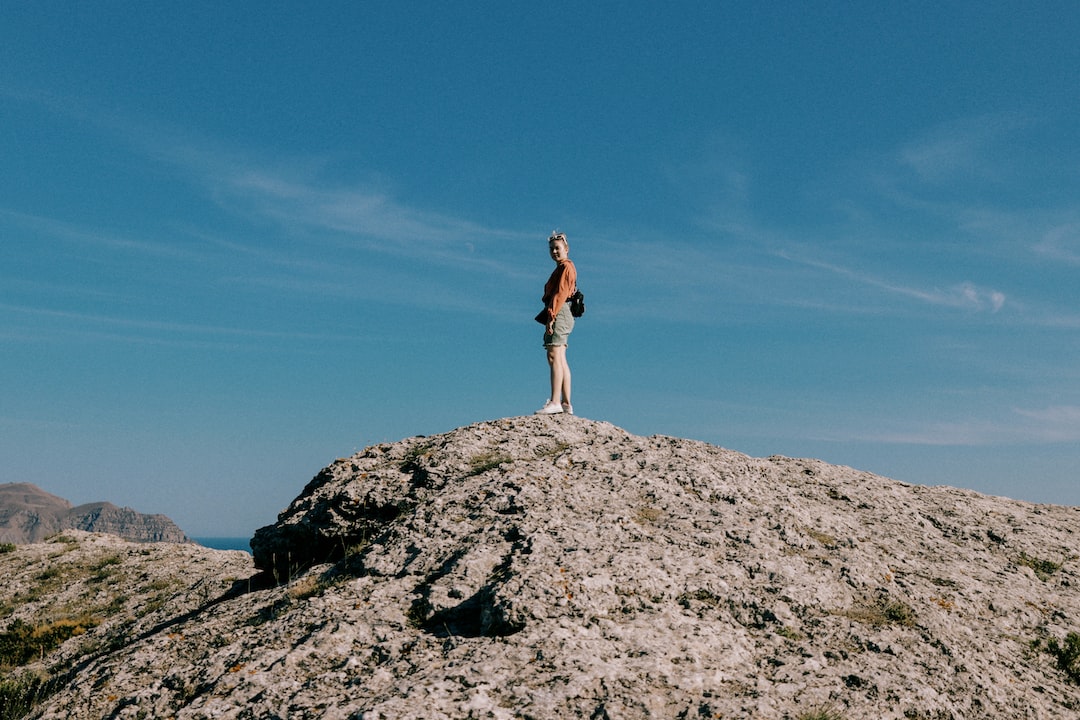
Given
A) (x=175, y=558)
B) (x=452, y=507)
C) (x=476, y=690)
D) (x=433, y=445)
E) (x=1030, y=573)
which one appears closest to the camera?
(x=476, y=690)

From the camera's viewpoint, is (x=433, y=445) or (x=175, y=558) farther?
(x=175, y=558)

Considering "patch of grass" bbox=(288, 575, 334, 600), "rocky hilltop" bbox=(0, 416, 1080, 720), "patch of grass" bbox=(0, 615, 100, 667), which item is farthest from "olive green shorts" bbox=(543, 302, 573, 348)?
"patch of grass" bbox=(0, 615, 100, 667)

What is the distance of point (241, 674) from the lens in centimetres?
776

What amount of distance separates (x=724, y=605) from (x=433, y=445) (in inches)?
246

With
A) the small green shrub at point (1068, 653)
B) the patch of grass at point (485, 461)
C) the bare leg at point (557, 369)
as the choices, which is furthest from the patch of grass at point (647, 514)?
the small green shrub at point (1068, 653)

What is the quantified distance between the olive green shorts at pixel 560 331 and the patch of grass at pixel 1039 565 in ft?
30.0

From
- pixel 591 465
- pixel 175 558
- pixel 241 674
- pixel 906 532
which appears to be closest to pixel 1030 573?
pixel 906 532

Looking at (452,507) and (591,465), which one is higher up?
(591,465)

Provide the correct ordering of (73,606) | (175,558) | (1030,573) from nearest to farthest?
(1030,573) → (73,606) → (175,558)

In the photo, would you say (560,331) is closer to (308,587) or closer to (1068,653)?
(308,587)

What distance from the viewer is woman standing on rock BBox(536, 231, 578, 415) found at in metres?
15.3

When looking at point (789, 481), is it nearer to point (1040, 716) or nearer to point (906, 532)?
point (906, 532)

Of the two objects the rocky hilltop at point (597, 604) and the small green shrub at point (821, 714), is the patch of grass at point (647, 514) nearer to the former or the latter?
the rocky hilltop at point (597, 604)

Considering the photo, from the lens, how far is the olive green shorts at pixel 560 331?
1531 cm
